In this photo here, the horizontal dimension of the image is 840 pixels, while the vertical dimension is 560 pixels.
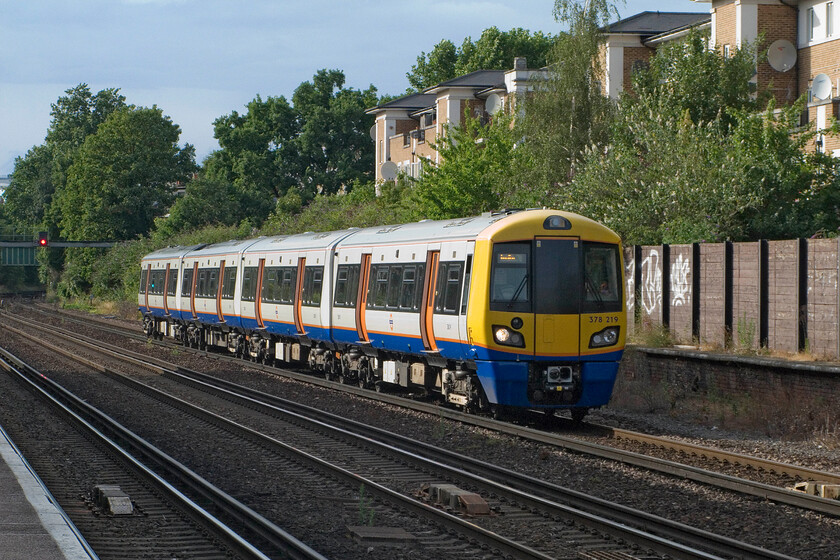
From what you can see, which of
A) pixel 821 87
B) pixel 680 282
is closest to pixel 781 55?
pixel 821 87

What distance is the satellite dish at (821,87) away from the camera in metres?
35.9

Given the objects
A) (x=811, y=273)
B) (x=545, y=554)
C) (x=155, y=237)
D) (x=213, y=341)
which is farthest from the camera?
(x=155, y=237)

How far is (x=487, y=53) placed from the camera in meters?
90.2

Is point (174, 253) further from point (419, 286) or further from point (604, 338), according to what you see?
point (604, 338)

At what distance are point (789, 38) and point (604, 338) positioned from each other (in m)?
26.6

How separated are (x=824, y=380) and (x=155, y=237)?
2293 inches

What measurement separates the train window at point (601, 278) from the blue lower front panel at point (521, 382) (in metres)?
0.86

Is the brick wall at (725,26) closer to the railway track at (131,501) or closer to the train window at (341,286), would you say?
the train window at (341,286)

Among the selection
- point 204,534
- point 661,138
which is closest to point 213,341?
point 661,138

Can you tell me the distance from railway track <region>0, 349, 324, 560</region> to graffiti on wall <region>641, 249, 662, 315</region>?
10875 mm

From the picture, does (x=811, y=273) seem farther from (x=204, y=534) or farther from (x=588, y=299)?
(x=204, y=534)

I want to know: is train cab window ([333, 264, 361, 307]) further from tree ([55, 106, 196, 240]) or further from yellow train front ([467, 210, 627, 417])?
tree ([55, 106, 196, 240])

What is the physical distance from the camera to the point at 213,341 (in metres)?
35.0

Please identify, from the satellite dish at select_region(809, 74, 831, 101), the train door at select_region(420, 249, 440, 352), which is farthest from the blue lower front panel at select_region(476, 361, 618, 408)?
the satellite dish at select_region(809, 74, 831, 101)
